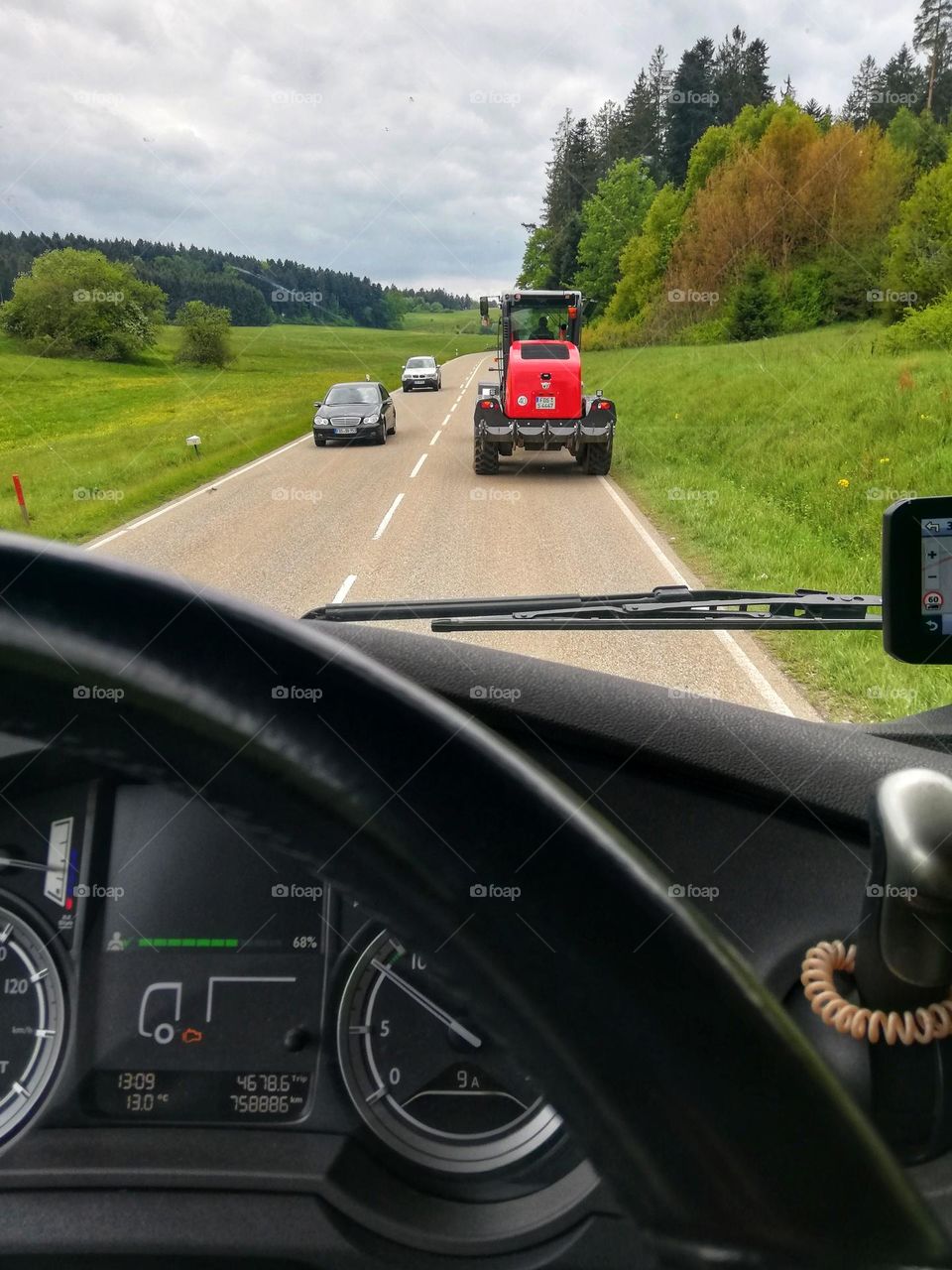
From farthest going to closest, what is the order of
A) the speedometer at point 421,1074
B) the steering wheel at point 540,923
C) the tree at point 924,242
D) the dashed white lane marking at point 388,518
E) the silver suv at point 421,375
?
the tree at point 924,242, the silver suv at point 421,375, the dashed white lane marking at point 388,518, the speedometer at point 421,1074, the steering wheel at point 540,923

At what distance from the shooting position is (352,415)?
11.2m

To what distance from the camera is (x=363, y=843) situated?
70 centimetres

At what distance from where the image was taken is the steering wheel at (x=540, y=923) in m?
0.68

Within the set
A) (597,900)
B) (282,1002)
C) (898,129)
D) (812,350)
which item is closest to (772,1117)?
(597,900)

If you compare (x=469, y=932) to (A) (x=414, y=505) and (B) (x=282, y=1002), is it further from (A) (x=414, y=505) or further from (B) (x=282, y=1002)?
(A) (x=414, y=505)

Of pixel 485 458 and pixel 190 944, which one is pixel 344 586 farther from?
pixel 485 458

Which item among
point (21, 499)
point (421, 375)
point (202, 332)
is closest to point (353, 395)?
point (202, 332)

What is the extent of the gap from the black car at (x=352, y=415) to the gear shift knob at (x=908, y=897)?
8344mm

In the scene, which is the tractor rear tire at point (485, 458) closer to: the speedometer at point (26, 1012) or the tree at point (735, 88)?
the speedometer at point (26, 1012)

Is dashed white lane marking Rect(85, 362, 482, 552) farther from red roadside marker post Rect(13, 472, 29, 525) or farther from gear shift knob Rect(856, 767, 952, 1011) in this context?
gear shift knob Rect(856, 767, 952, 1011)

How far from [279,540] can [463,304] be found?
2.00 metres

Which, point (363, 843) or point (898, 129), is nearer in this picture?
point (363, 843)

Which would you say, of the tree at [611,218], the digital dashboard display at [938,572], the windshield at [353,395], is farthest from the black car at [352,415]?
the tree at [611,218]

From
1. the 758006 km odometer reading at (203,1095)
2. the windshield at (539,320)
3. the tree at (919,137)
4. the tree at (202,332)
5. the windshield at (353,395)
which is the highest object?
the tree at (919,137)
